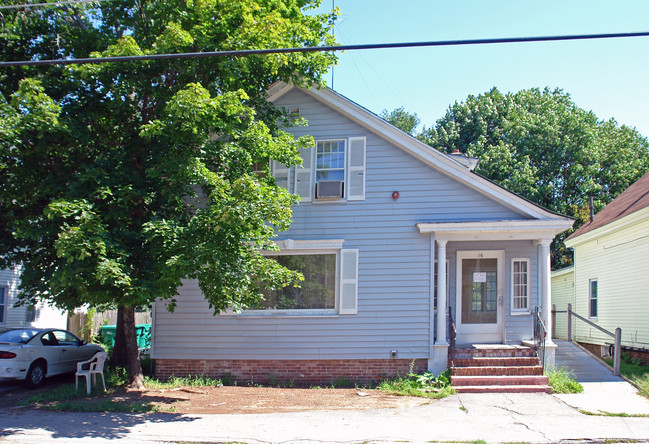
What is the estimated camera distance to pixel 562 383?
1105cm

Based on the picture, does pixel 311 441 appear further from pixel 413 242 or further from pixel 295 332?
pixel 413 242

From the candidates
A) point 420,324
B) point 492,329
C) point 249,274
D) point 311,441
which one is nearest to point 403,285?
point 420,324

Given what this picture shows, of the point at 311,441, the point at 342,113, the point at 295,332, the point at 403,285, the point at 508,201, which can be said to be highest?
the point at 342,113

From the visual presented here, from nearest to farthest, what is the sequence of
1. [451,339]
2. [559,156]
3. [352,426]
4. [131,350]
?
[352,426] → [131,350] → [451,339] → [559,156]

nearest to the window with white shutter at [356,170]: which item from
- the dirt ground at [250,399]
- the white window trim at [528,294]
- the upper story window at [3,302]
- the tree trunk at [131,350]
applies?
the white window trim at [528,294]

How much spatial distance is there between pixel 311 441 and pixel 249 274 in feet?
10.2

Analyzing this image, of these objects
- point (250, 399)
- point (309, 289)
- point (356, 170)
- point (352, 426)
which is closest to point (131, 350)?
point (250, 399)

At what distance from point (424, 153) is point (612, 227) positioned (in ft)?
25.4

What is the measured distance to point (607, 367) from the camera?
13.0 m

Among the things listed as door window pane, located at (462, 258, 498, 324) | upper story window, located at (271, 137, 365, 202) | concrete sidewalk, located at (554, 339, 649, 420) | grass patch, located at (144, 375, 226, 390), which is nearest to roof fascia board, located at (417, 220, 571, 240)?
door window pane, located at (462, 258, 498, 324)

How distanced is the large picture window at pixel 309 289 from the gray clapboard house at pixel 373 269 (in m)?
0.02

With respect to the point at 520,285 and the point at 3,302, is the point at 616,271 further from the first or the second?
the point at 3,302

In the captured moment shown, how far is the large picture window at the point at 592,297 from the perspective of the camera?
1895 cm

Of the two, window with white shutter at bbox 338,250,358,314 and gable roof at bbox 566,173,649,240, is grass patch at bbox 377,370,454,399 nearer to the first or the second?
window with white shutter at bbox 338,250,358,314
